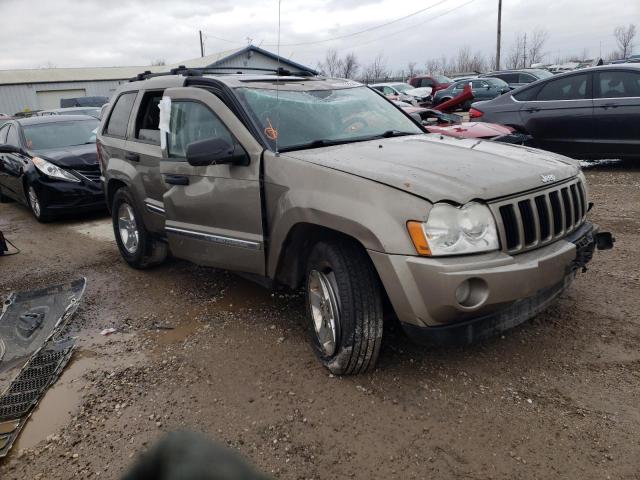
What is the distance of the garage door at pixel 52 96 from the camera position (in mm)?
47000

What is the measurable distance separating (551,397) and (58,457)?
2.55 m

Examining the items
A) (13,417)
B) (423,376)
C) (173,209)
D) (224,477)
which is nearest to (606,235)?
(423,376)

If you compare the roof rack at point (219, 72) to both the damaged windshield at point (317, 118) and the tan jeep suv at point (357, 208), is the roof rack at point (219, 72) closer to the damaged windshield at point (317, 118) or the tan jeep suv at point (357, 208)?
the tan jeep suv at point (357, 208)

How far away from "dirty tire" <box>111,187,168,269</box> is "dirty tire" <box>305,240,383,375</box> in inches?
99.1

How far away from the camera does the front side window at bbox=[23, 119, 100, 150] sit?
25.9ft

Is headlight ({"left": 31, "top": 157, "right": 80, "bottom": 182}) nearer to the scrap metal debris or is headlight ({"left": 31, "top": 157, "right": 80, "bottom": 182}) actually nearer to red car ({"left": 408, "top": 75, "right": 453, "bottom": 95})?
the scrap metal debris

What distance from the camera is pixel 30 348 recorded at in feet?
12.2

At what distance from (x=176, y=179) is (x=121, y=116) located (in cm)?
167

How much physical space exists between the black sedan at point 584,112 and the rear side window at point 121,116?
19.8ft

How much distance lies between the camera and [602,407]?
2619 millimetres

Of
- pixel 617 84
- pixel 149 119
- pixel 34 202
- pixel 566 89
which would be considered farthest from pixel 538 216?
pixel 34 202

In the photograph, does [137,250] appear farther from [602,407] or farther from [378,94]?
[602,407]

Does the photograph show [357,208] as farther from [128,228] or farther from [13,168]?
[13,168]

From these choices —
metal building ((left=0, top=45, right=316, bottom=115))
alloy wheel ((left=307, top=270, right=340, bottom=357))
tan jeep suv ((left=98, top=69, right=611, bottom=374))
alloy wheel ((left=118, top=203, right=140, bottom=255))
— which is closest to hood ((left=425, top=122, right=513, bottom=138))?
tan jeep suv ((left=98, top=69, right=611, bottom=374))
